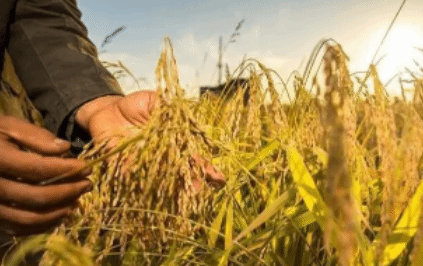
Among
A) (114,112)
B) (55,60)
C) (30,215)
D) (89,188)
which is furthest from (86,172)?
(55,60)

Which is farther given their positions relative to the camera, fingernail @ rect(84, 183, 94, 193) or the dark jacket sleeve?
the dark jacket sleeve

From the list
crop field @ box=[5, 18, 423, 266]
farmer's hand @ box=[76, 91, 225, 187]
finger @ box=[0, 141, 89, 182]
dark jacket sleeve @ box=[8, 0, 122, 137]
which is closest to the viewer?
crop field @ box=[5, 18, 423, 266]

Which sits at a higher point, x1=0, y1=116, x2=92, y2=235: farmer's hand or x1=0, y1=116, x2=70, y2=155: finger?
x1=0, y1=116, x2=70, y2=155: finger

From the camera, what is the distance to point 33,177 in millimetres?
1060

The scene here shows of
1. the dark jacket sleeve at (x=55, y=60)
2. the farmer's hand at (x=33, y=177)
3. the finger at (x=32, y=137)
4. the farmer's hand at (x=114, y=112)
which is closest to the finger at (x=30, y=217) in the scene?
the farmer's hand at (x=33, y=177)

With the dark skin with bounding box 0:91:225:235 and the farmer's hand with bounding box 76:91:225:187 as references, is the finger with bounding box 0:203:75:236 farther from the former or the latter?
the farmer's hand with bounding box 76:91:225:187

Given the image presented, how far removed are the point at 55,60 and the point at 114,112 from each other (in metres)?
0.48

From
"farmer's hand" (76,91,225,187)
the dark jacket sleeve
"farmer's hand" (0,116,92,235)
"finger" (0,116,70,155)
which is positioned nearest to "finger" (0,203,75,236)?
"farmer's hand" (0,116,92,235)

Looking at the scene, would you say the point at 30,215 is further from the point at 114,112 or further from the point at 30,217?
the point at 114,112

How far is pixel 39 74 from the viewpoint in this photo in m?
1.94

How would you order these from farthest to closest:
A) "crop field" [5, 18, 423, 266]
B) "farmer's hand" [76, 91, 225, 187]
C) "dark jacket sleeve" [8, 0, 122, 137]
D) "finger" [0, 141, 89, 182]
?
"dark jacket sleeve" [8, 0, 122, 137] → "farmer's hand" [76, 91, 225, 187] → "finger" [0, 141, 89, 182] → "crop field" [5, 18, 423, 266]

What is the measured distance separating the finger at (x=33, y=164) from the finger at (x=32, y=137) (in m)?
0.02

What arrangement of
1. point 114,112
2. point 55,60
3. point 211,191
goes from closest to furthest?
point 211,191 → point 114,112 → point 55,60

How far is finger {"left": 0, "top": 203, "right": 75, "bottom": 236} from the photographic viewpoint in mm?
1094
